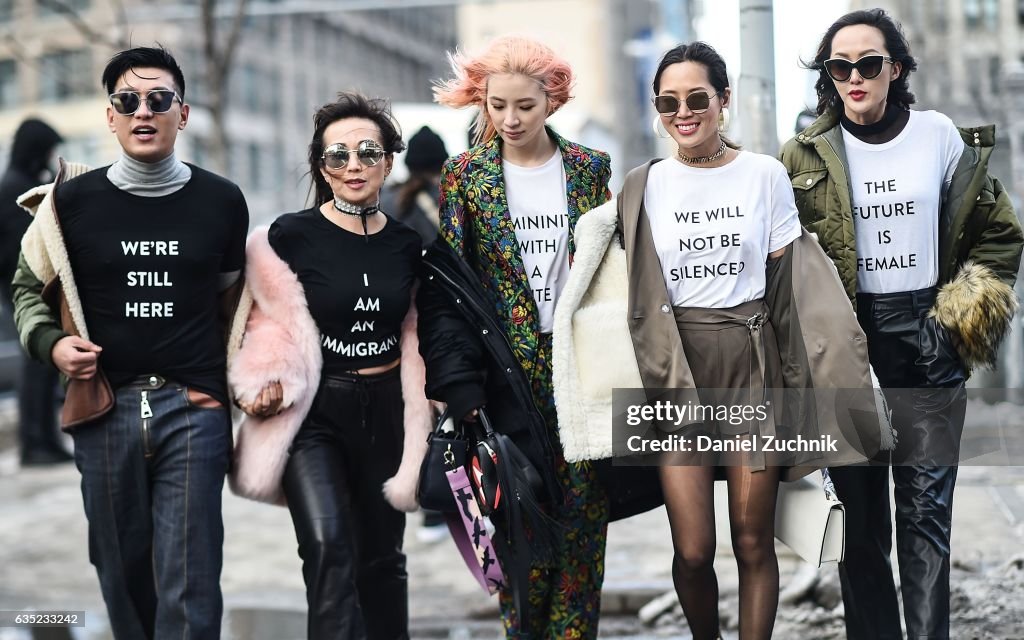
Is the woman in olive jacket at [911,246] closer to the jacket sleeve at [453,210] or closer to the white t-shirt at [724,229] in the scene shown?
the white t-shirt at [724,229]

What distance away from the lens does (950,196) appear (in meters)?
4.26

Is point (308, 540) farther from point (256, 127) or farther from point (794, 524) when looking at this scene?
point (256, 127)

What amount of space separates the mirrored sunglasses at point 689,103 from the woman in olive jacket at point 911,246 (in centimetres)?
55

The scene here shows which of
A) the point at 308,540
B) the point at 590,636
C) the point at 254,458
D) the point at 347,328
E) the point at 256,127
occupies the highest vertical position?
the point at 256,127

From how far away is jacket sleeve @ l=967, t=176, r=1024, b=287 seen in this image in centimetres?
420

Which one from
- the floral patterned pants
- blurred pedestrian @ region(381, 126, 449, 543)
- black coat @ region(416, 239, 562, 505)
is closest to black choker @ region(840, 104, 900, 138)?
the floral patterned pants

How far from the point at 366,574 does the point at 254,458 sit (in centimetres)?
64

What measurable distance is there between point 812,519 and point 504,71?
5.99 feet

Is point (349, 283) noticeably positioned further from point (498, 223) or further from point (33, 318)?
point (33, 318)

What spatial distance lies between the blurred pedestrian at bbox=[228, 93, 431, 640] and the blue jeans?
0.24m

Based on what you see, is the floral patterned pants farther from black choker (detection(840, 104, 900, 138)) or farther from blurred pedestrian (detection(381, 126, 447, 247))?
blurred pedestrian (detection(381, 126, 447, 247))

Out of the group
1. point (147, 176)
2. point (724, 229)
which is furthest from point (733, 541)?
point (147, 176)

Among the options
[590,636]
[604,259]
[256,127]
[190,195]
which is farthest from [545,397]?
[256,127]

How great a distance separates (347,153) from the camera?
14.4 feet
